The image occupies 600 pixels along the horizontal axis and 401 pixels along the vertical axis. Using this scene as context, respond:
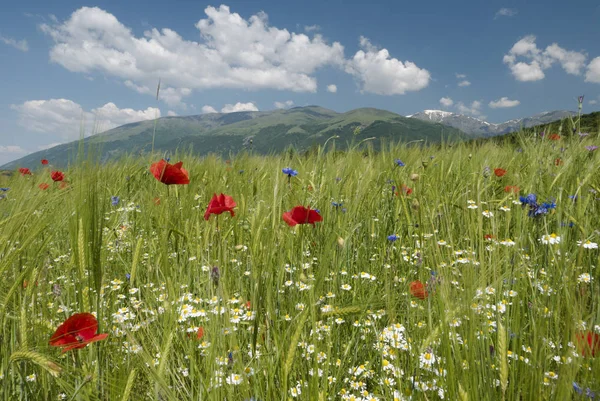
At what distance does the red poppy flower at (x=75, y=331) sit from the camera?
934 mm

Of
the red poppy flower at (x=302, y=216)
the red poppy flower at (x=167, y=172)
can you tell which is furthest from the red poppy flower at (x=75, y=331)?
the red poppy flower at (x=167, y=172)

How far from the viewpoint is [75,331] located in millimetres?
942

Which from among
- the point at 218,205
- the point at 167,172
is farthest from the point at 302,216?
the point at 167,172

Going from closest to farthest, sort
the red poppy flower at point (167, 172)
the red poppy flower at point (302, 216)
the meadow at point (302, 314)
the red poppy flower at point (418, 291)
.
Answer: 1. the meadow at point (302, 314)
2. the red poppy flower at point (418, 291)
3. the red poppy flower at point (302, 216)
4. the red poppy flower at point (167, 172)

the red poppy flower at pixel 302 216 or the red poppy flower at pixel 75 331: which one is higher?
the red poppy flower at pixel 302 216

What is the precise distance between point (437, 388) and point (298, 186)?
73.2 inches

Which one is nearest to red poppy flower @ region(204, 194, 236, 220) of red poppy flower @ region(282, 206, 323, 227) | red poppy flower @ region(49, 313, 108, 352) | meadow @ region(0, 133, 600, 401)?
meadow @ region(0, 133, 600, 401)

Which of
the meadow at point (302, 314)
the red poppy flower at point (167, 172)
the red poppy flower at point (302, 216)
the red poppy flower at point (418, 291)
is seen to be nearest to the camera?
the meadow at point (302, 314)

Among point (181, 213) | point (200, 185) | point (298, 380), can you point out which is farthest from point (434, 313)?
point (200, 185)

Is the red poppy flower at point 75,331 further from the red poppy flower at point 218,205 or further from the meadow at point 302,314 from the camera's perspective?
the red poppy flower at point 218,205

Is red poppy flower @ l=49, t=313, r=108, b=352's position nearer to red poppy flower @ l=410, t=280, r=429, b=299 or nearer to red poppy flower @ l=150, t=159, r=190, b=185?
red poppy flower @ l=150, t=159, r=190, b=185

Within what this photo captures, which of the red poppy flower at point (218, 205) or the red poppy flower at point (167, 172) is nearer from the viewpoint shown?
the red poppy flower at point (218, 205)

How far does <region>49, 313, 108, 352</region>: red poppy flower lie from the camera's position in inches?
36.8

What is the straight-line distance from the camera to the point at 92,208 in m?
1.05
